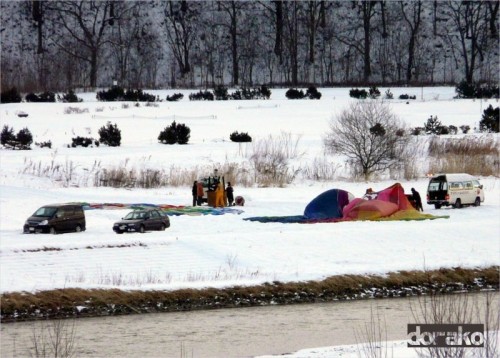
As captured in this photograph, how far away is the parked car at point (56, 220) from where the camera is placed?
30.5 m

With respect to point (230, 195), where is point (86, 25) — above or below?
above

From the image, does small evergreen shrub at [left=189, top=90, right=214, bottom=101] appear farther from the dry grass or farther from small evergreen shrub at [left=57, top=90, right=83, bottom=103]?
the dry grass

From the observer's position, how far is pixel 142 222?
30.8m

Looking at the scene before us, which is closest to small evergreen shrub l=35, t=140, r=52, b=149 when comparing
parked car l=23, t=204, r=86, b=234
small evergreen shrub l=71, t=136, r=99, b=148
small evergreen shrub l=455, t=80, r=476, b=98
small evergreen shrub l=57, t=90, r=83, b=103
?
small evergreen shrub l=71, t=136, r=99, b=148

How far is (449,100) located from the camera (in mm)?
66562

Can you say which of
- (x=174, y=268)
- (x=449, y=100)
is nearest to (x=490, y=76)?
(x=449, y=100)

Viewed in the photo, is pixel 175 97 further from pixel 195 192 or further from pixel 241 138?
pixel 195 192

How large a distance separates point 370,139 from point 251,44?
29.9m

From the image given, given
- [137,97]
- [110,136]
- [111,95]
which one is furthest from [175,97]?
[110,136]

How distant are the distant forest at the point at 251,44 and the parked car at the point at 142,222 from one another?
44.4 m

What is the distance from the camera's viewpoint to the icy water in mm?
19773

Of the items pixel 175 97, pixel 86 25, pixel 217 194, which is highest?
pixel 86 25

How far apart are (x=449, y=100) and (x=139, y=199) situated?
1310 inches

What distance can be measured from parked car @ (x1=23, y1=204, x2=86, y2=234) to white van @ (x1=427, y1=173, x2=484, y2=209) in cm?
1358
